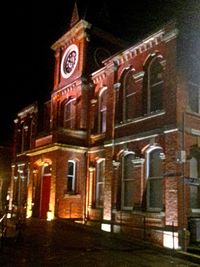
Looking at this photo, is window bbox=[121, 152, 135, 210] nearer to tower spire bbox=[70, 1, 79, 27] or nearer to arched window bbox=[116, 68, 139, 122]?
arched window bbox=[116, 68, 139, 122]

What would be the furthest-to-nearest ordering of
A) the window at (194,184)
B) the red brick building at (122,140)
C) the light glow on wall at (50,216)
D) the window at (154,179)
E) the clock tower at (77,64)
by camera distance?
the clock tower at (77,64) < the light glow on wall at (50,216) < the window at (154,179) < the window at (194,184) < the red brick building at (122,140)

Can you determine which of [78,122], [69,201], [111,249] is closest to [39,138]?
[78,122]

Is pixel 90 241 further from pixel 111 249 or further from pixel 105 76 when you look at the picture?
pixel 105 76

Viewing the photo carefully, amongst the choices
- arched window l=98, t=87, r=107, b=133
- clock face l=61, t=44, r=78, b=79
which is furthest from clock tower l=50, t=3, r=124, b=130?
arched window l=98, t=87, r=107, b=133

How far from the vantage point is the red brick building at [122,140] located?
51.8 feet

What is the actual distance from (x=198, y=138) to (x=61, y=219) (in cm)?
874

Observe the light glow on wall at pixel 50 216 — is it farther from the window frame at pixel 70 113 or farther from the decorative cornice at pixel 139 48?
the decorative cornice at pixel 139 48

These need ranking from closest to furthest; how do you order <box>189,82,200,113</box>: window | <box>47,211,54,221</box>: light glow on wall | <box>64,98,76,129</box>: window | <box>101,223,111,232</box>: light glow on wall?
<box>189,82,200,113</box>: window
<box>101,223,111,232</box>: light glow on wall
<box>47,211,54,221</box>: light glow on wall
<box>64,98,76,129</box>: window

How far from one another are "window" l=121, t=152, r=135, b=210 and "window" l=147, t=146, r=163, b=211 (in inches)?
53.0

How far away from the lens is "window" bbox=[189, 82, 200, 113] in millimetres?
16819

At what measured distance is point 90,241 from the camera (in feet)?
51.8

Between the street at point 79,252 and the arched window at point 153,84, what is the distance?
6380 millimetres

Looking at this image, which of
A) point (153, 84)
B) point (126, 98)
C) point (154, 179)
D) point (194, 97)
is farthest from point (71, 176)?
point (194, 97)

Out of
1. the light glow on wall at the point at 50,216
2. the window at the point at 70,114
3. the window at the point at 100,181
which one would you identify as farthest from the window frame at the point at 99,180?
the window at the point at 70,114
